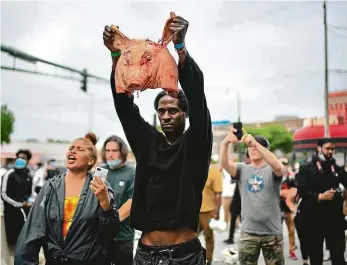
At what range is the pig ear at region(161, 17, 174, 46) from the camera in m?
2.47

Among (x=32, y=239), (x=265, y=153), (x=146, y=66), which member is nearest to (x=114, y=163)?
(x=265, y=153)

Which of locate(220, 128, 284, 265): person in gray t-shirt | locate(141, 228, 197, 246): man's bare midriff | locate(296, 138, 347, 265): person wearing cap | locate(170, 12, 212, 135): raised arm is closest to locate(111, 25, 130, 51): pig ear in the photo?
locate(170, 12, 212, 135): raised arm

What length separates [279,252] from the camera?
5.26 metres

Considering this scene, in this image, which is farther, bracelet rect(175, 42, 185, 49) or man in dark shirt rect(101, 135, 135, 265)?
man in dark shirt rect(101, 135, 135, 265)

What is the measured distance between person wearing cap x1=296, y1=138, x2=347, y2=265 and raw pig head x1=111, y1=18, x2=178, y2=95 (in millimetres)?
4298

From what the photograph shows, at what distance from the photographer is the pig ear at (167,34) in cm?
247

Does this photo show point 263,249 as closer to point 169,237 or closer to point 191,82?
point 169,237

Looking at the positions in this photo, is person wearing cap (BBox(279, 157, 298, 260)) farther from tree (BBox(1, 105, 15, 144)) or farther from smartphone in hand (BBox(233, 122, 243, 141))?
tree (BBox(1, 105, 15, 144))

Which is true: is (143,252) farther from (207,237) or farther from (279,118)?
(279,118)

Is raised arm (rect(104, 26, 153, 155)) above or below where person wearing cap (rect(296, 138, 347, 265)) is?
above

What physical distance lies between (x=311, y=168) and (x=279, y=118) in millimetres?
86438

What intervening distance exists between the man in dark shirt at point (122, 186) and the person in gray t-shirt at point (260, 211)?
1115 millimetres

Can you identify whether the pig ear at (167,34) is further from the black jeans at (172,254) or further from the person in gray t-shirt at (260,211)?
the person in gray t-shirt at (260,211)

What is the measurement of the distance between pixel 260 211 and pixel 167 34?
3.34 meters
